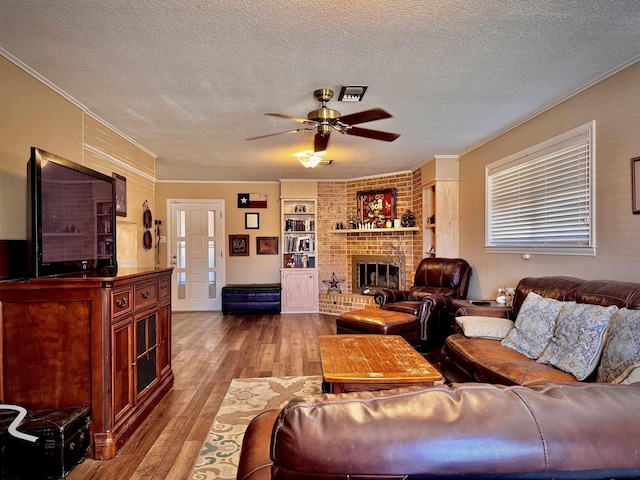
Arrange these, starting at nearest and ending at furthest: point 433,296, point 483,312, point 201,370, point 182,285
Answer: point 483,312
point 201,370
point 433,296
point 182,285

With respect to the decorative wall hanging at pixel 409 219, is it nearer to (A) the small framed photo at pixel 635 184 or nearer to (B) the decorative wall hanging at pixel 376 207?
(B) the decorative wall hanging at pixel 376 207

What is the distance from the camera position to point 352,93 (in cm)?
289

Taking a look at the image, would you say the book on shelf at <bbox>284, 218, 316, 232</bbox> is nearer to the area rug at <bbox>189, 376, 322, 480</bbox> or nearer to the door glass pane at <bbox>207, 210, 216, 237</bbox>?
the door glass pane at <bbox>207, 210, 216, 237</bbox>

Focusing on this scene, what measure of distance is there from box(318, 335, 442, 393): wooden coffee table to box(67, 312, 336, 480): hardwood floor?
36.2 inches

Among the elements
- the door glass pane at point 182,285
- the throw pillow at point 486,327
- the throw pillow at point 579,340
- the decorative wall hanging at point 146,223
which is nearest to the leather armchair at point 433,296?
the throw pillow at point 486,327

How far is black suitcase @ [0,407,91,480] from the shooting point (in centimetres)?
187

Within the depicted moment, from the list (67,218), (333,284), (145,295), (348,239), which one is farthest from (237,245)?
(67,218)

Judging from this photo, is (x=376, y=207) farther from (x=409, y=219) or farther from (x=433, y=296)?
(x=433, y=296)

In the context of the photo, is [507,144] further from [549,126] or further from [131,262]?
[131,262]

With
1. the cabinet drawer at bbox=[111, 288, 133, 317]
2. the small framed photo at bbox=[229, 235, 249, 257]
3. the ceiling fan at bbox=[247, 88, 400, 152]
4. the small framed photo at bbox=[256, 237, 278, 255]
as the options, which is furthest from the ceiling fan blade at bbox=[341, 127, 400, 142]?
the small framed photo at bbox=[229, 235, 249, 257]

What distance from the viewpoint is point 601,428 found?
70cm

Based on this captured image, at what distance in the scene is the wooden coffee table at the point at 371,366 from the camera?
214 cm

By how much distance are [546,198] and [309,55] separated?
2.55m

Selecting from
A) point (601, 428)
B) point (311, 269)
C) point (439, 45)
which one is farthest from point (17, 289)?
point (311, 269)
